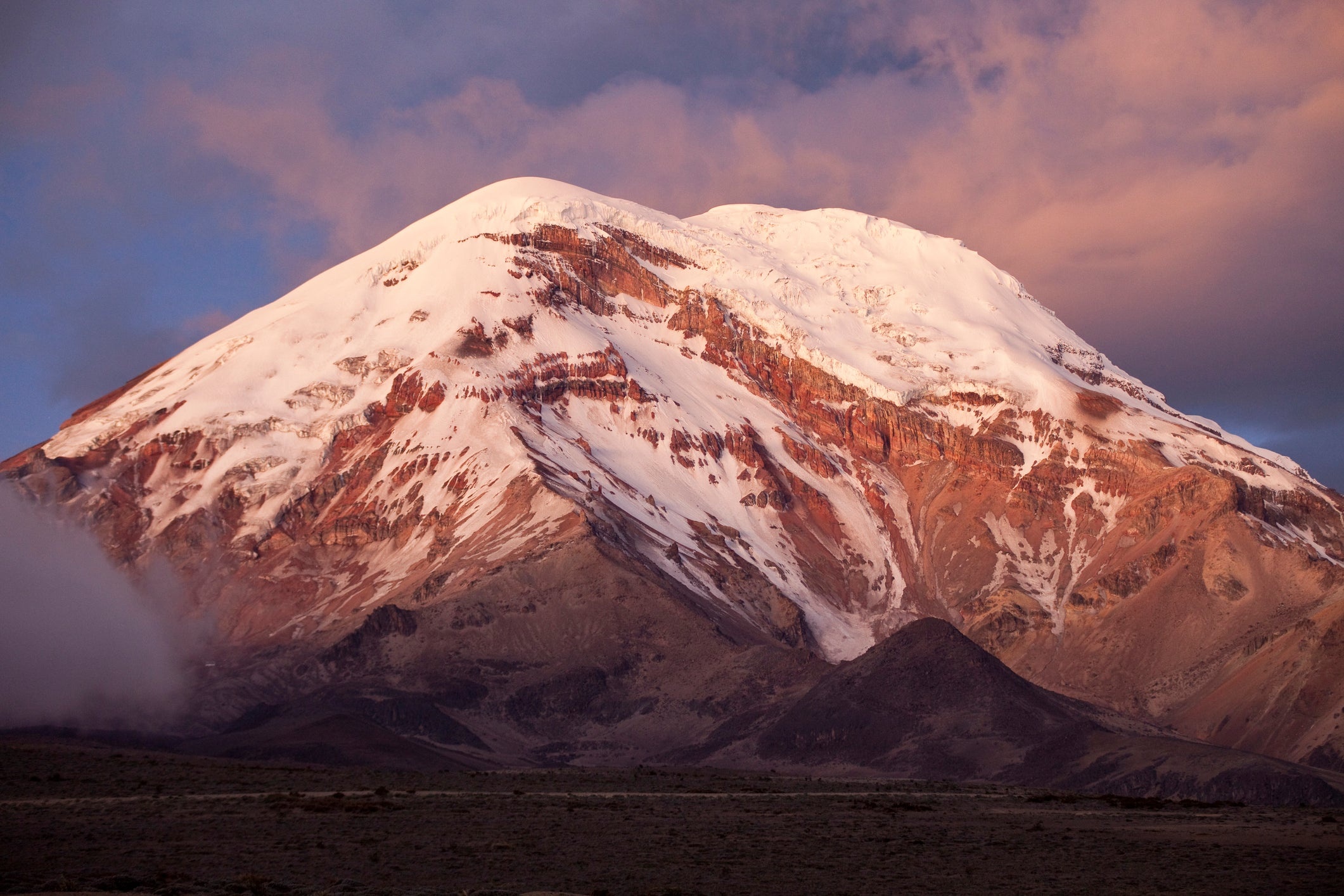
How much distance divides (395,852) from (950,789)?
34810 mm

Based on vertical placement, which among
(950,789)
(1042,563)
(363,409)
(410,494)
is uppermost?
(363,409)

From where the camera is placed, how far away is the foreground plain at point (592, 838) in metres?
40.7

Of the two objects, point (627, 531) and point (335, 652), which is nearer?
point (335, 652)

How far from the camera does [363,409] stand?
19712cm

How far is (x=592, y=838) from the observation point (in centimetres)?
4844

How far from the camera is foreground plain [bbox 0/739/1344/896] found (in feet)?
133

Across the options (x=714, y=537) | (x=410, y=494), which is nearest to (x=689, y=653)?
(x=714, y=537)

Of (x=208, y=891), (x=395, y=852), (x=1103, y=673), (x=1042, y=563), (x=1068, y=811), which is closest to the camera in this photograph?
(x=208, y=891)

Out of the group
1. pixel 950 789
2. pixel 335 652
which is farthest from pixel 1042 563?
pixel 950 789

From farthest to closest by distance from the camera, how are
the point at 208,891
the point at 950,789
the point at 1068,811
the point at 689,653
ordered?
1. the point at 689,653
2. the point at 950,789
3. the point at 1068,811
4. the point at 208,891

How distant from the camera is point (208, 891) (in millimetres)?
37406

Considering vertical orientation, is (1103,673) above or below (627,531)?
below

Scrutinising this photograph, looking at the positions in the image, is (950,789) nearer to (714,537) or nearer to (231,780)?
(231,780)

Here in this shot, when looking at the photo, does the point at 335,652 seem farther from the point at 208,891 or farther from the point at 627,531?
the point at 208,891
